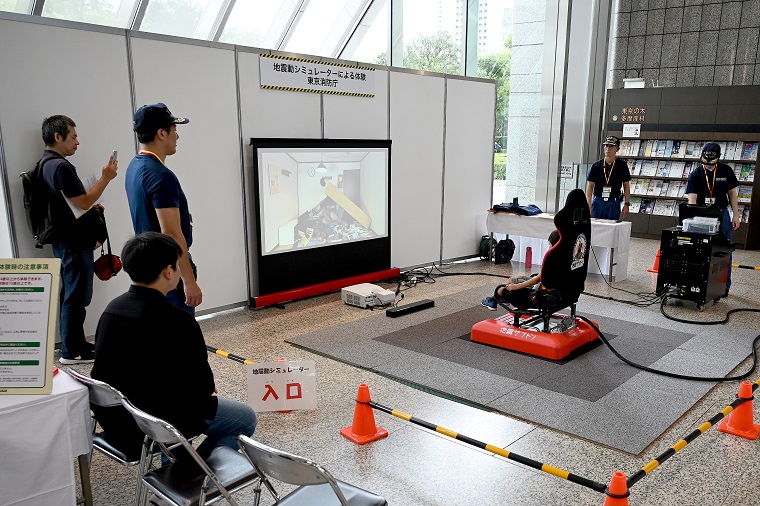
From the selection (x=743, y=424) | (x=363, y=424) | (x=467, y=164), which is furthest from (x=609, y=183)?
(x=363, y=424)

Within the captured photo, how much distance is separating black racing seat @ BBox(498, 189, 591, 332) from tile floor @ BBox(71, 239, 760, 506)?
1068 mm

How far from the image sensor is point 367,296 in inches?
226

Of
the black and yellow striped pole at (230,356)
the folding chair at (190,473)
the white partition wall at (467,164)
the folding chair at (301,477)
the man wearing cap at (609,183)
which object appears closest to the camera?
the folding chair at (301,477)

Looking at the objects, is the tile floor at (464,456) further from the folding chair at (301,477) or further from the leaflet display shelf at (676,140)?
the leaflet display shelf at (676,140)

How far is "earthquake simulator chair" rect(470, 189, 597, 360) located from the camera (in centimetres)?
430

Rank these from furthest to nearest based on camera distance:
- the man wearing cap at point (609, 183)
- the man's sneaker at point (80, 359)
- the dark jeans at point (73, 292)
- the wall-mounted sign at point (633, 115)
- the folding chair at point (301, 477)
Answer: the wall-mounted sign at point (633, 115) → the man wearing cap at point (609, 183) → the man's sneaker at point (80, 359) → the dark jeans at point (73, 292) → the folding chair at point (301, 477)

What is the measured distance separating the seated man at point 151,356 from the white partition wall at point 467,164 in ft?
18.2

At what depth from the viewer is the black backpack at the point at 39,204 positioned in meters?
3.99

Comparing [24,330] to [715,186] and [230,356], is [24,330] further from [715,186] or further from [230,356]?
[715,186]

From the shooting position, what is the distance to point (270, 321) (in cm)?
532

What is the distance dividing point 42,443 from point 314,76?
15.0 feet

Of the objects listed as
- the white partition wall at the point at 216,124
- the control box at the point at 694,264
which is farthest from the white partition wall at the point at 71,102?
the control box at the point at 694,264

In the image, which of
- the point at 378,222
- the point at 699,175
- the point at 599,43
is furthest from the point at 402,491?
the point at 599,43

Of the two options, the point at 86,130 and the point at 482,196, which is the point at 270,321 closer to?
the point at 86,130
